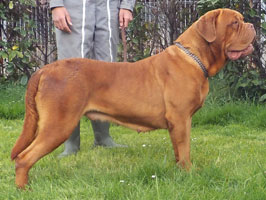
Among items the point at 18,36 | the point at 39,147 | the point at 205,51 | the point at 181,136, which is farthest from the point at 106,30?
the point at 18,36

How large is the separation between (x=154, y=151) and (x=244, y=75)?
2711 mm

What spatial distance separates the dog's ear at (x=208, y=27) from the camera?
3.62 meters

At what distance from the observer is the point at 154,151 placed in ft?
15.1

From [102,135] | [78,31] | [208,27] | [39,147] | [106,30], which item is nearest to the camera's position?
[39,147]

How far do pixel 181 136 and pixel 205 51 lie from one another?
79 centimetres

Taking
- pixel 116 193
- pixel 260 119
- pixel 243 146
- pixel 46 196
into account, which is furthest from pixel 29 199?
pixel 260 119

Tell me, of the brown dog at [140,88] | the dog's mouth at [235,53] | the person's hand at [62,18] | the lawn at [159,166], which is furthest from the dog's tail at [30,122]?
the dog's mouth at [235,53]

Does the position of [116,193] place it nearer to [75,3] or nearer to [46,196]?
[46,196]

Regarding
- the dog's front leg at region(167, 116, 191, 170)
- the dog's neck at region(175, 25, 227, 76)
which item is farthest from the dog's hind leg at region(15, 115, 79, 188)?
the dog's neck at region(175, 25, 227, 76)

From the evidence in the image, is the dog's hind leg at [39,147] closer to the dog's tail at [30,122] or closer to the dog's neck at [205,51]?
the dog's tail at [30,122]

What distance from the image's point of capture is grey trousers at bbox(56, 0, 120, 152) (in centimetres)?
436

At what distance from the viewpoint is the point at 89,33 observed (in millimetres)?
4410

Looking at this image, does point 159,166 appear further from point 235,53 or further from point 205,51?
point 235,53

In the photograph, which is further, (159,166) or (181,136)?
(181,136)
